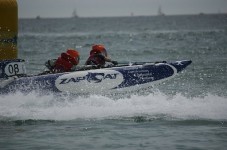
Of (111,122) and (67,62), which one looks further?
(67,62)

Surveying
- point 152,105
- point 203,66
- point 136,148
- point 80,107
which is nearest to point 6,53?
point 80,107

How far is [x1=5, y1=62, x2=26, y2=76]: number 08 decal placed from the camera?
44.2 ft

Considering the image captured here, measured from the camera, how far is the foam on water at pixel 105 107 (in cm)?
1134

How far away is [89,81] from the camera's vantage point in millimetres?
13695

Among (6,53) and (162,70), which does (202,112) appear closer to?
(162,70)

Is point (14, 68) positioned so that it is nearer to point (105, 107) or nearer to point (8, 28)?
point (8, 28)

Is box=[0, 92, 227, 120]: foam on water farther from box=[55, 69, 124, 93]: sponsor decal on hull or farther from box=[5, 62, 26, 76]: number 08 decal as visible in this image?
box=[5, 62, 26, 76]: number 08 decal

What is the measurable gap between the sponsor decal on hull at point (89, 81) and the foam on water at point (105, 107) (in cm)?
51

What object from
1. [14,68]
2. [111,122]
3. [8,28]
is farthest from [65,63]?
[111,122]

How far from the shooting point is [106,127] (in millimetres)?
10453

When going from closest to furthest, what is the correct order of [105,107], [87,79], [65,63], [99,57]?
[105,107]
[87,79]
[65,63]
[99,57]

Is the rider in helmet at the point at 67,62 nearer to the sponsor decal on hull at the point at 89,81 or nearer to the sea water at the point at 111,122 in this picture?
the sponsor decal on hull at the point at 89,81

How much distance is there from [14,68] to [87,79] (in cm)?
178

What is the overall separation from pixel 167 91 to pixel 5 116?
517 cm
